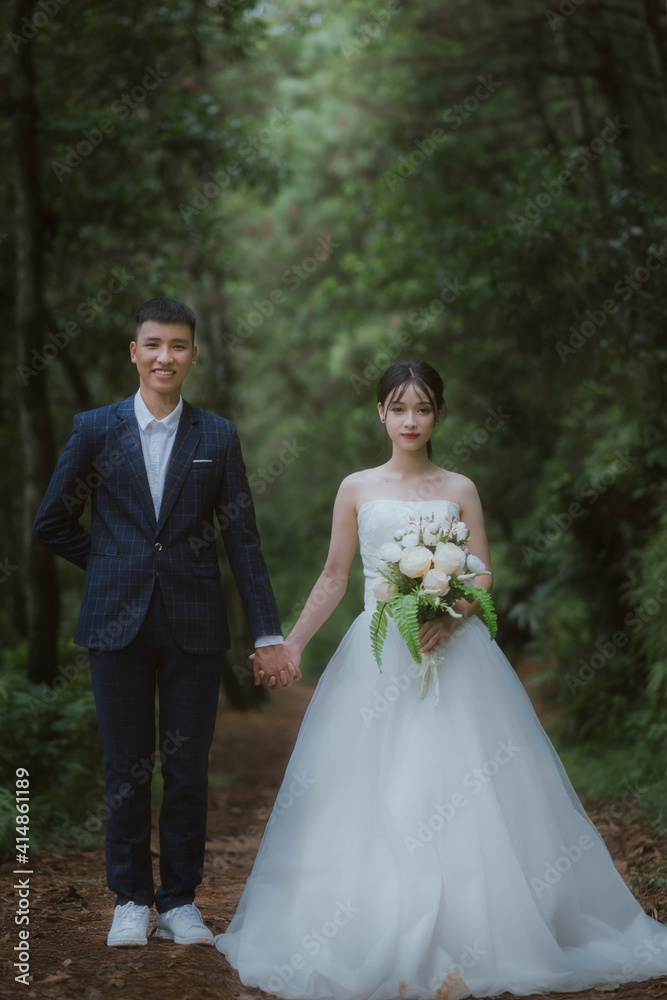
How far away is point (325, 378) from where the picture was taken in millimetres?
20547

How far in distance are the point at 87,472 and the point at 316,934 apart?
199cm

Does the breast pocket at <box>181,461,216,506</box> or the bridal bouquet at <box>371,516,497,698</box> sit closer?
the bridal bouquet at <box>371,516,497,698</box>

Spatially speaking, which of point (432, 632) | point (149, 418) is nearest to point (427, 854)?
point (432, 632)

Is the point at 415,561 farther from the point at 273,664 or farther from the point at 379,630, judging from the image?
the point at 273,664

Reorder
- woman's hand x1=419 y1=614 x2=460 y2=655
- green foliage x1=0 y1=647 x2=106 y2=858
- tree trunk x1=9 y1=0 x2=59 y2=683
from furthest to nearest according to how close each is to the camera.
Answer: tree trunk x1=9 y1=0 x2=59 y2=683
green foliage x1=0 y1=647 x2=106 y2=858
woman's hand x1=419 y1=614 x2=460 y2=655

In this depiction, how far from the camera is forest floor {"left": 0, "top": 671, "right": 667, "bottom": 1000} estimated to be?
3326mm

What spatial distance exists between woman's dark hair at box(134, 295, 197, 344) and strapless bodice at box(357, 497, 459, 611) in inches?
43.5

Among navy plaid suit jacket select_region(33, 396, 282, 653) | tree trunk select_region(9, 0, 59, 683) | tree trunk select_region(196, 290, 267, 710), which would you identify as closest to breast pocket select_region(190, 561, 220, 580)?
navy plaid suit jacket select_region(33, 396, 282, 653)

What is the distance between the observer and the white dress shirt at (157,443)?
12.7 ft

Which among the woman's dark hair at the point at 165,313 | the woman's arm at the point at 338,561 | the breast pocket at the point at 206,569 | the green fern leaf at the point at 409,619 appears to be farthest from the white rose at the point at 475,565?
the woman's dark hair at the point at 165,313

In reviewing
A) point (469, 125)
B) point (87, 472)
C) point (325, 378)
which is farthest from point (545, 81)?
point (87, 472)

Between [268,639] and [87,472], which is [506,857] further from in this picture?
[87,472]

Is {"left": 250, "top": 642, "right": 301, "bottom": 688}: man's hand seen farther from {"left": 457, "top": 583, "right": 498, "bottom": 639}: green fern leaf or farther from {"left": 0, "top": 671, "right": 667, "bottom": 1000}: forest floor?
{"left": 0, "top": 671, "right": 667, "bottom": 1000}: forest floor

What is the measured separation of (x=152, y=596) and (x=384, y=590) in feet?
3.15
